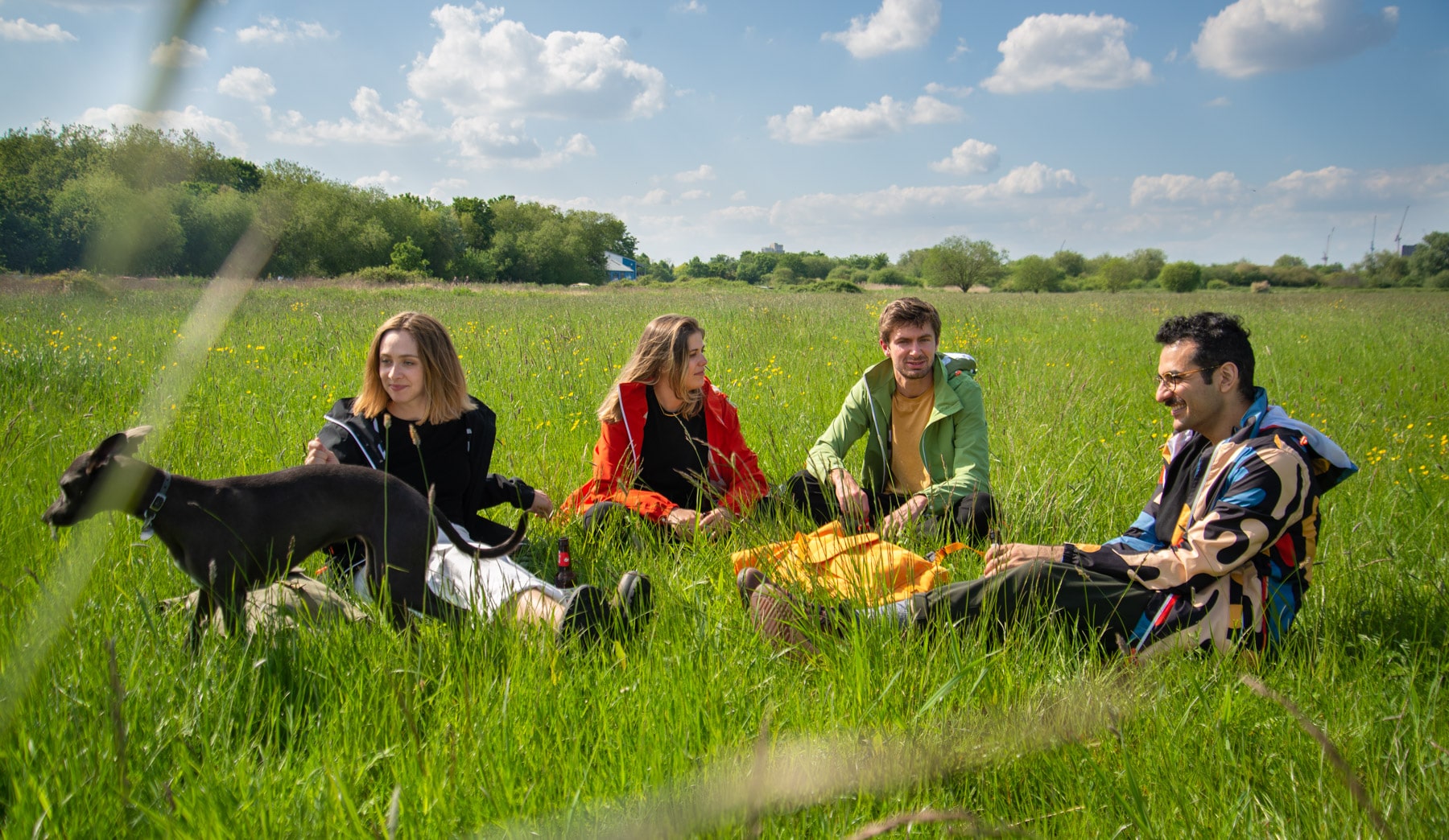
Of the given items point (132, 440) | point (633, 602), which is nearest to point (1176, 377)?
point (633, 602)

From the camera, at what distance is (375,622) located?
2.23 meters

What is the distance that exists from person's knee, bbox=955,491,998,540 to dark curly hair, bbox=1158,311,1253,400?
106 cm

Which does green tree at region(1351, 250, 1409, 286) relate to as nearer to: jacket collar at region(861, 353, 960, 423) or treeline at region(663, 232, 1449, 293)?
treeline at region(663, 232, 1449, 293)

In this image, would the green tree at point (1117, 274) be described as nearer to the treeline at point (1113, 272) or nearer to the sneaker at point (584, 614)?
the treeline at point (1113, 272)

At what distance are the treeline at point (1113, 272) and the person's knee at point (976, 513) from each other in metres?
39.1

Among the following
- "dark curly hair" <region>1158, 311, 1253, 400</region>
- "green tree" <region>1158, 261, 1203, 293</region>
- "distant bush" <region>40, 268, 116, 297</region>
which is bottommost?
"dark curly hair" <region>1158, 311, 1253, 400</region>

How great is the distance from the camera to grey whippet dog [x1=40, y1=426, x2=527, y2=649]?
212 cm

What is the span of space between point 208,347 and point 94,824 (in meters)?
7.66

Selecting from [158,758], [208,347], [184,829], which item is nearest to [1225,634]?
[184,829]

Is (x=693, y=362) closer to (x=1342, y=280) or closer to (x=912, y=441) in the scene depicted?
(x=912, y=441)

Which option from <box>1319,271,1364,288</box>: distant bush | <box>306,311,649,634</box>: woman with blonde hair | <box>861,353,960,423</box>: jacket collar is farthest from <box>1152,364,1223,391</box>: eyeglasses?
<box>1319,271,1364,288</box>: distant bush

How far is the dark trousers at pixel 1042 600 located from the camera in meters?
2.39

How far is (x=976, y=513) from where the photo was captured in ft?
11.1

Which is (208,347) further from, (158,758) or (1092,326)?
(1092,326)
